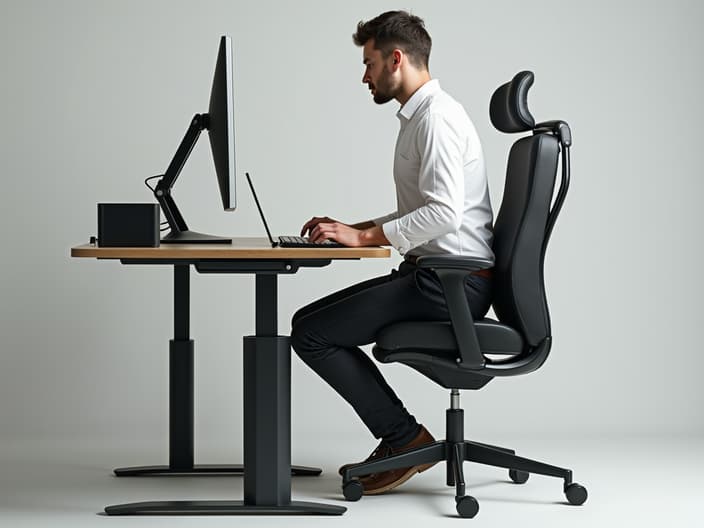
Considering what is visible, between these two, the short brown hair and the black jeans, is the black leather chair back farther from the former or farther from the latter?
the short brown hair

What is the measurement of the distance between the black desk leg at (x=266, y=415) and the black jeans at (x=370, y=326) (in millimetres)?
235

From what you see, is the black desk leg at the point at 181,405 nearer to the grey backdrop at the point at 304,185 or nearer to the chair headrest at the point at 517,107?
the grey backdrop at the point at 304,185

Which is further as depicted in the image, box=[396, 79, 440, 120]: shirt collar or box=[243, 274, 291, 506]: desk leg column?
box=[396, 79, 440, 120]: shirt collar

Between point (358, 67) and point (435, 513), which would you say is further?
point (358, 67)

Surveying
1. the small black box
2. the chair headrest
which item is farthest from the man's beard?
the small black box

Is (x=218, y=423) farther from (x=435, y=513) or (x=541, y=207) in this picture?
(x=541, y=207)

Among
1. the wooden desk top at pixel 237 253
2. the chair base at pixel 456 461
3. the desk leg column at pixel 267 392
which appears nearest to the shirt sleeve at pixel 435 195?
the wooden desk top at pixel 237 253

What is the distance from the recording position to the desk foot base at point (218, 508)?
9.78ft

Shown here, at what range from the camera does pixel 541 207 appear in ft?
9.82

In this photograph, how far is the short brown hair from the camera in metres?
3.19

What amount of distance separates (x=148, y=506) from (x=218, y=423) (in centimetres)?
142

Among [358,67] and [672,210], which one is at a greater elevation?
[358,67]

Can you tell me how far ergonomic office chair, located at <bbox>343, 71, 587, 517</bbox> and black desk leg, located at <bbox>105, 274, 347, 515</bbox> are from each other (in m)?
0.33

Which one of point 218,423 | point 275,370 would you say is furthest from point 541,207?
point 218,423
